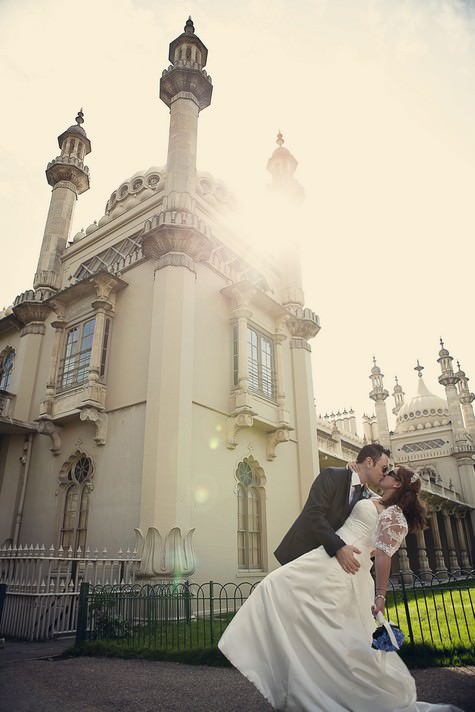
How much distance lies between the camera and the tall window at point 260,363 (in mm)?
13484

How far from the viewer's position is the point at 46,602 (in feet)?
25.7

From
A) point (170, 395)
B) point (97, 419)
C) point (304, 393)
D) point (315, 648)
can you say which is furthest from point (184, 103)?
point (315, 648)

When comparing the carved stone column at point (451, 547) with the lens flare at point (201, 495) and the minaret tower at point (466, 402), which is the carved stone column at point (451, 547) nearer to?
the minaret tower at point (466, 402)

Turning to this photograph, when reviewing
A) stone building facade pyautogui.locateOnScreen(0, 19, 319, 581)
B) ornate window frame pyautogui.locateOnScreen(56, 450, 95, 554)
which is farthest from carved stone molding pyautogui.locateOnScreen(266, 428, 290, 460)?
ornate window frame pyautogui.locateOnScreen(56, 450, 95, 554)

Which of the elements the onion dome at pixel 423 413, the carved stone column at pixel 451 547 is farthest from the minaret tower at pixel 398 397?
the carved stone column at pixel 451 547

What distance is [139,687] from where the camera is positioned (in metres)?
4.50

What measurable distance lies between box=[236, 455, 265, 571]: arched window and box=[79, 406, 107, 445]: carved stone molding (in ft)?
11.8

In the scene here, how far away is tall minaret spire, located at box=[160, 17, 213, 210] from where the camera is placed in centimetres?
1340

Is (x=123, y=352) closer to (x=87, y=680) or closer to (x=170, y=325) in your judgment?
(x=170, y=325)

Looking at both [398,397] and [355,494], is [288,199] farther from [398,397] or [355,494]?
[398,397]

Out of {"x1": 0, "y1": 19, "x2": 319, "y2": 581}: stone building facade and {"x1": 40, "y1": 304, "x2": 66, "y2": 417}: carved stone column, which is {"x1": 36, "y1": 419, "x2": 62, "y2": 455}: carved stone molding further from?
{"x1": 40, "y1": 304, "x2": 66, "y2": 417}: carved stone column

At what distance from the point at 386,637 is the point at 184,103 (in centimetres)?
1542

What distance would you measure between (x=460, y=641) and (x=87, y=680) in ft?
13.7

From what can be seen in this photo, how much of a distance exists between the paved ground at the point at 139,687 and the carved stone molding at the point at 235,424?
6.63 m
